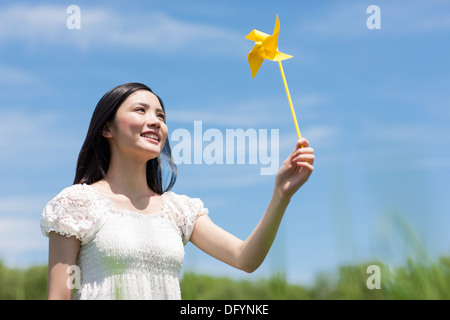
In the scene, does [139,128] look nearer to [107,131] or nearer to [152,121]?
[152,121]

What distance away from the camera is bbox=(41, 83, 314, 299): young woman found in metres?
2.87

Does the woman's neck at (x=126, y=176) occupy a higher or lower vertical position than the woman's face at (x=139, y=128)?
lower

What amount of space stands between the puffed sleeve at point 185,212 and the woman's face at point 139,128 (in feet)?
1.23

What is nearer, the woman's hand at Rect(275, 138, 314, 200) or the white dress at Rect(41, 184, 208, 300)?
the woman's hand at Rect(275, 138, 314, 200)

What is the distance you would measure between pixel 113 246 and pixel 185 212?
59 cm

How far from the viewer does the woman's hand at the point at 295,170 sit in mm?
2543

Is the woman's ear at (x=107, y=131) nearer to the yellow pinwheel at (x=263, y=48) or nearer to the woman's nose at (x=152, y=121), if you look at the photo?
the woman's nose at (x=152, y=121)

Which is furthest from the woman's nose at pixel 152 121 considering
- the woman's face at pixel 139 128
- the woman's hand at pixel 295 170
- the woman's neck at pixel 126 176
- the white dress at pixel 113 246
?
the woman's hand at pixel 295 170

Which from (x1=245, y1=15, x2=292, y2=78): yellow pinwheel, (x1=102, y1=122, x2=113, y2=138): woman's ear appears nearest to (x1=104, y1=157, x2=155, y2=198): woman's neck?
(x1=102, y1=122, x2=113, y2=138): woman's ear

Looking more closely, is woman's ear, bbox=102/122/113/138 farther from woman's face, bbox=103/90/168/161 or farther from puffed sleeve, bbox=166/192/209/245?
puffed sleeve, bbox=166/192/209/245

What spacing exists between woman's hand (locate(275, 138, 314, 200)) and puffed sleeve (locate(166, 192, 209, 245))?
821 mm

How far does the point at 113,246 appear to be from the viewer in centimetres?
292

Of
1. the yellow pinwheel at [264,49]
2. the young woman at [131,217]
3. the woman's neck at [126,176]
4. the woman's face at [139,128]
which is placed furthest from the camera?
the woman's neck at [126,176]

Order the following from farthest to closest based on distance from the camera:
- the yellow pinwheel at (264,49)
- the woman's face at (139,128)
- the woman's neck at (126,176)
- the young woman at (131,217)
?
1. the woman's neck at (126,176)
2. the woman's face at (139,128)
3. the yellow pinwheel at (264,49)
4. the young woman at (131,217)
